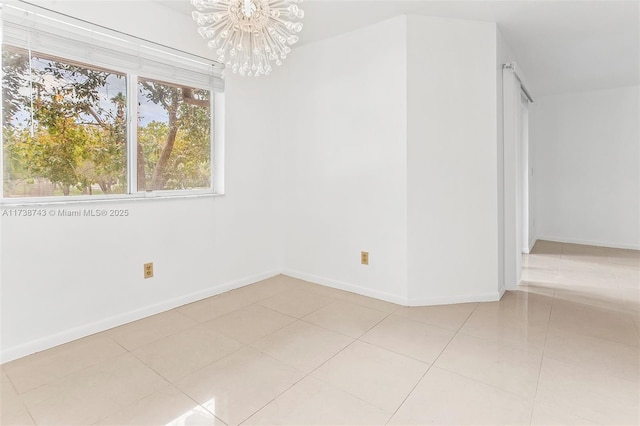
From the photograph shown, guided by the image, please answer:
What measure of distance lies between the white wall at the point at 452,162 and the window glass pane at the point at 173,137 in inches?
68.7

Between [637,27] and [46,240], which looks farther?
[637,27]

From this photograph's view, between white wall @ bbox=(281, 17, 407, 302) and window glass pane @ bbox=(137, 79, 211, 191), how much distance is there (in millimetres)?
857

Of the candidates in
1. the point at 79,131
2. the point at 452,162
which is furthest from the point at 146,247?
the point at 452,162

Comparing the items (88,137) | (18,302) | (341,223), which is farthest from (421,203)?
(18,302)

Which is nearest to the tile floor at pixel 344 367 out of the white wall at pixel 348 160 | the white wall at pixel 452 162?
the white wall at pixel 452 162

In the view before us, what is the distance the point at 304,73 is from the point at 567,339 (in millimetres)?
2978

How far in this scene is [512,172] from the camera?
3041mm

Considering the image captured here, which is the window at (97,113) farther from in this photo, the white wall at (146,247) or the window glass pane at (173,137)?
the white wall at (146,247)

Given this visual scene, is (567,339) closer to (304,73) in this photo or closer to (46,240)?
(304,73)

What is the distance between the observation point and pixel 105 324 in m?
2.29

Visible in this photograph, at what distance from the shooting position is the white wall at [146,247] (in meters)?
1.98

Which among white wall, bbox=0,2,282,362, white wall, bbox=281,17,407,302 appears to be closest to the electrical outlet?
white wall, bbox=0,2,282,362

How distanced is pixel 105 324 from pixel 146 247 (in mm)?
564

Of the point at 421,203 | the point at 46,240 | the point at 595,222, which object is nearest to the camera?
the point at 46,240
